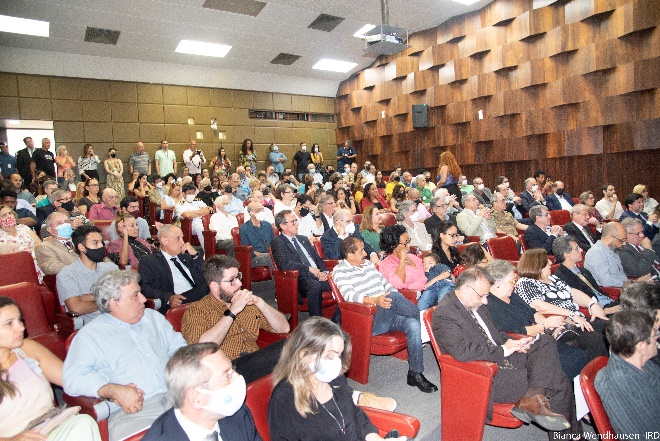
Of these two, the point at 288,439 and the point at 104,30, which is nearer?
the point at 288,439

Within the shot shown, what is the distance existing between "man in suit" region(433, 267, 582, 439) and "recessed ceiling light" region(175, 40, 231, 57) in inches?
330

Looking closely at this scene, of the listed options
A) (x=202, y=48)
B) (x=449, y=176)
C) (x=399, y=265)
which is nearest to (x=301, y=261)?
(x=399, y=265)

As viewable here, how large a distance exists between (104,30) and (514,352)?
331 inches

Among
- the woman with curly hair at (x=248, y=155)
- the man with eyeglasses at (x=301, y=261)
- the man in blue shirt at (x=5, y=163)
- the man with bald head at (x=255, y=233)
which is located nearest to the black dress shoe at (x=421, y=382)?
the man with eyeglasses at (x=301, y=261)

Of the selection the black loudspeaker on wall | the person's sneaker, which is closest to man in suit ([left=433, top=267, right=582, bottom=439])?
the person's sneaker

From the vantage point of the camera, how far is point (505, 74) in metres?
8.63

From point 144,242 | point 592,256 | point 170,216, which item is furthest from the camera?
point 170,216

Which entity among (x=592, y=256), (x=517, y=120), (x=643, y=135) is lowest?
(x=592, y=256)

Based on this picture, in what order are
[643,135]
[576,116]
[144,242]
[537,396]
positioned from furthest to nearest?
[576,116], [643,135], [144,242], [537,396]

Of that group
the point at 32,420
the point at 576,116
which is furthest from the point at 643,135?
the point at 32,420

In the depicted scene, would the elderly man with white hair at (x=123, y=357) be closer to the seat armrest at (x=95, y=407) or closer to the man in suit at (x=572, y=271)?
the seat armrest at (x=95, y=407)

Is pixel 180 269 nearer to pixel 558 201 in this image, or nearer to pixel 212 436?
pixel 212 436

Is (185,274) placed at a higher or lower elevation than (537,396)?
higher

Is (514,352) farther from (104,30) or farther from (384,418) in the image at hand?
(104,30)
